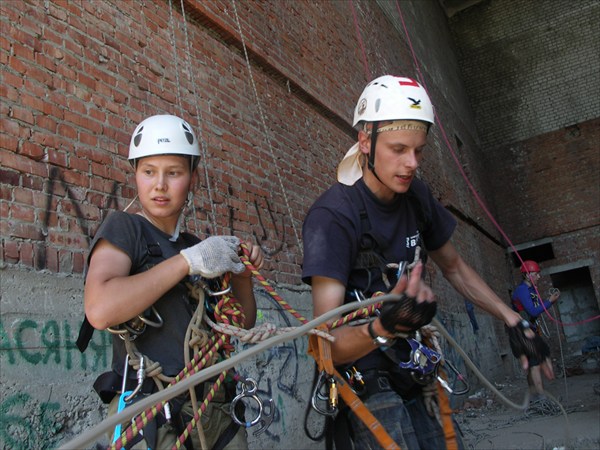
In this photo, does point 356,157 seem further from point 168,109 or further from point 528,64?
point 528,64

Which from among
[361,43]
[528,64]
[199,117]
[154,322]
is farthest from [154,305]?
[528,64]

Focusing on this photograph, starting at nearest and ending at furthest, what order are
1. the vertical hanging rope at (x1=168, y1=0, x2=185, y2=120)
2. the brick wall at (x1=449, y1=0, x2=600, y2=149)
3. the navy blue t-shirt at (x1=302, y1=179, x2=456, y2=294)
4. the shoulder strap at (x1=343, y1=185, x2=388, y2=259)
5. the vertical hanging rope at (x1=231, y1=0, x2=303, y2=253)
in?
the navy blue t-shirt at (x1=302, y1=179, x2=456, y2=294), the shoulder strap at (x1=343, y1=185, x2=388, y2=259), the vertical hanging rope at (x1=168, y1=0, x2=185, y2=120), the vertical hanging rope at (x1=231, y1=0, x2=303, y2=253), the brick wall at (x1=449, y1=0, x2=600, y2=149)

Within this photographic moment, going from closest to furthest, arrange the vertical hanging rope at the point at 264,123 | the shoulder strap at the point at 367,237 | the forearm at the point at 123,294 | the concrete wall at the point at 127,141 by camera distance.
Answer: the forearm at the point at 123,294, the shoulder strap at the point at 367,237, the concrete wall at the point at 127,141, the vertical hanging rope at the point at 264,123

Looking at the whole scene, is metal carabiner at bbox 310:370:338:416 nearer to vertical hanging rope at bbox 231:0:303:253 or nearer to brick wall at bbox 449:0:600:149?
vertical hanging rope at bbox 231:0:303:253

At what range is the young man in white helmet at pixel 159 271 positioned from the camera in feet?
5.58

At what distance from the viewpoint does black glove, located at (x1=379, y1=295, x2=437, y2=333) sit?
5.54ft

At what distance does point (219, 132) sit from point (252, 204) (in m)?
0.71

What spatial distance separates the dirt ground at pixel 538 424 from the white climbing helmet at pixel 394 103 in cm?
232

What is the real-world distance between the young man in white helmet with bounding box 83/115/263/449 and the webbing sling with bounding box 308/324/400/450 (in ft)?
1.24

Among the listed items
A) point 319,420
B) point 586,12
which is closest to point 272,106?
point 319,420

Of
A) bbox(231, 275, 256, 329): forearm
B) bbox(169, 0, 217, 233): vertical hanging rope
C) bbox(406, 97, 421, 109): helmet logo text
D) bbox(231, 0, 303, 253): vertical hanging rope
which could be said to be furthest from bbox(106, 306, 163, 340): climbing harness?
bbox(231, 0, 303, 253): vertical hanging rope

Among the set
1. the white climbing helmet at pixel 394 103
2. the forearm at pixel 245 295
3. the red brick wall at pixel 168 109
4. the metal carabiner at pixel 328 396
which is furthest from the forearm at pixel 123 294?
the red brick wall at pixel 168 109

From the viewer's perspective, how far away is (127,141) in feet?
12.3

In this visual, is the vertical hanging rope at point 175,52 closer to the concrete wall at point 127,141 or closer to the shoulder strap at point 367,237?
the concrete wall at point 127,141
